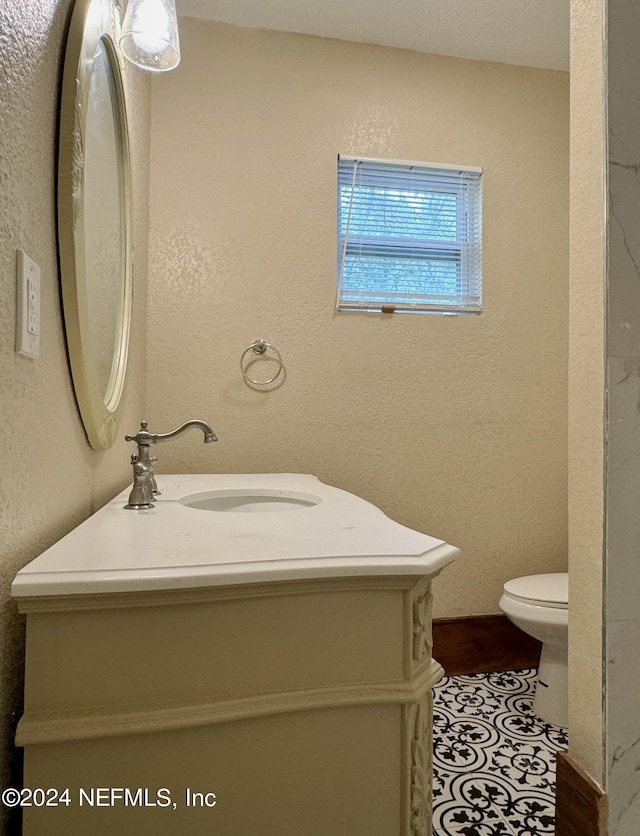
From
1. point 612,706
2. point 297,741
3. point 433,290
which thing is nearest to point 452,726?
point 612,706

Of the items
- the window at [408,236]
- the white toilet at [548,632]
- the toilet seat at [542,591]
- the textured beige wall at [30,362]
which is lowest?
the white toilet at [548,632]

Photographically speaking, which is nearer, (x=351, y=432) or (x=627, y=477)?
(x=627, y=477)

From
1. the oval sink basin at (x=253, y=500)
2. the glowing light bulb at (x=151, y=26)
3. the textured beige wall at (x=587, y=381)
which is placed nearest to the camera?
the textured beige wall at (x=587, y=381)

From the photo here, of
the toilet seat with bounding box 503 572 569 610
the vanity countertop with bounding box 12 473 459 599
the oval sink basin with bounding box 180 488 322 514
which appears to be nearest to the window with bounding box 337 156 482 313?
the oval sink basin with bounding box 180 488 322 514

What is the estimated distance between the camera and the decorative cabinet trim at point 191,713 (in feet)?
2.00

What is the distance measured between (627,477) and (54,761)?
1.09 m

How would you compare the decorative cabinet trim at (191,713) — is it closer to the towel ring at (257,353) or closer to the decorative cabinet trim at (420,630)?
the decorative cabinet trim at (420,630)

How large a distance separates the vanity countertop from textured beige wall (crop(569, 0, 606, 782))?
1.55ft

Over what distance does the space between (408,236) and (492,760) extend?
1.86 m

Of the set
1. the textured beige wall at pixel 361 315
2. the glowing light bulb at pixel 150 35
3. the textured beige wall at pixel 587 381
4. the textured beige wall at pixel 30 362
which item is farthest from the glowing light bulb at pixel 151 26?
the textured beige wall at pixel 587 381

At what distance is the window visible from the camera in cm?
214

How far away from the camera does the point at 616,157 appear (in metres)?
1.10

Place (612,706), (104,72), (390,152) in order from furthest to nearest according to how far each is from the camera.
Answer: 1. (390,152)
2. (104,72)
3. (612,706)

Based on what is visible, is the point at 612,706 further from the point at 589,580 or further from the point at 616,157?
the point at 616,157
